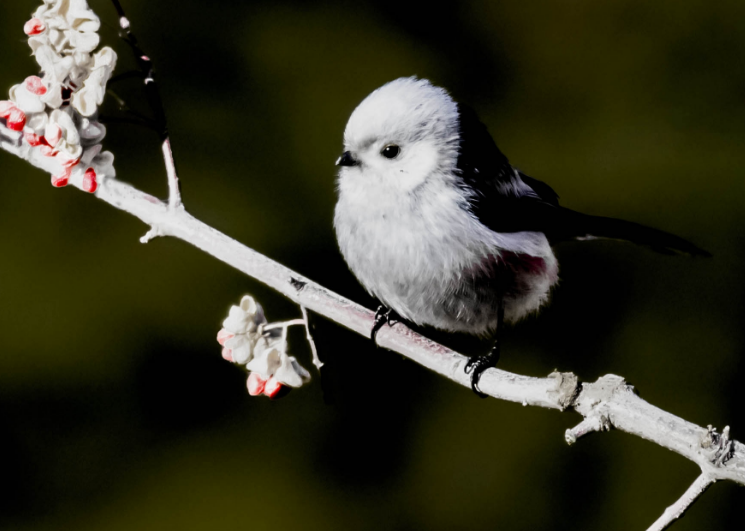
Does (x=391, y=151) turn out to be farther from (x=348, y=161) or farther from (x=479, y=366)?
(x=479, y=366)

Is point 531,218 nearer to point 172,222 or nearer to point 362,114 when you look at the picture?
point 362,114

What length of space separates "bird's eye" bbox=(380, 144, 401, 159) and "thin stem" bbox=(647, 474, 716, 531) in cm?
38

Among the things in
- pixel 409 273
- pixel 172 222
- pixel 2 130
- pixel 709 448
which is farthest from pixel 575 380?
pixel 2 130

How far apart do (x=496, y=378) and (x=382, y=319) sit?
206 mm

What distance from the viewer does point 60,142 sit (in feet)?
1.91

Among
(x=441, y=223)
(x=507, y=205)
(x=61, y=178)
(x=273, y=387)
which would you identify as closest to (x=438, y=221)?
(x=441, y=223)

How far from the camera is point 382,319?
Answer: 76 cm

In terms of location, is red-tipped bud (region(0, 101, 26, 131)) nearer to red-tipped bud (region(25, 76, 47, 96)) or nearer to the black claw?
red-tipped bud (region(25, 76, 47, 96))

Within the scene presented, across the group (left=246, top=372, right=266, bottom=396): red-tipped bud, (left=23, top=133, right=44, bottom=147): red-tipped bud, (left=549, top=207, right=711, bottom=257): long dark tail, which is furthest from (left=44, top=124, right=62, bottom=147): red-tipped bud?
(left=549, top=207, right=711, bottom=257): long dark tail

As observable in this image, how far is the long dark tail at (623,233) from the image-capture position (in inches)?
25.2

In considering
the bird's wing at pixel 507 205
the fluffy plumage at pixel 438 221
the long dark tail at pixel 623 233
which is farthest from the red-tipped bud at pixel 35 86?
the long dark tail at pixel 623 233

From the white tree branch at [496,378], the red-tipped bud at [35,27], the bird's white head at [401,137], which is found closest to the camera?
the white tree branch at [496,378]

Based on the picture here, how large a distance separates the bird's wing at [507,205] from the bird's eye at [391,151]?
68mm

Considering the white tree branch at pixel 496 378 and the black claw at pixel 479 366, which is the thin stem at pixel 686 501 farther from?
the black claw at pixel 479 366
